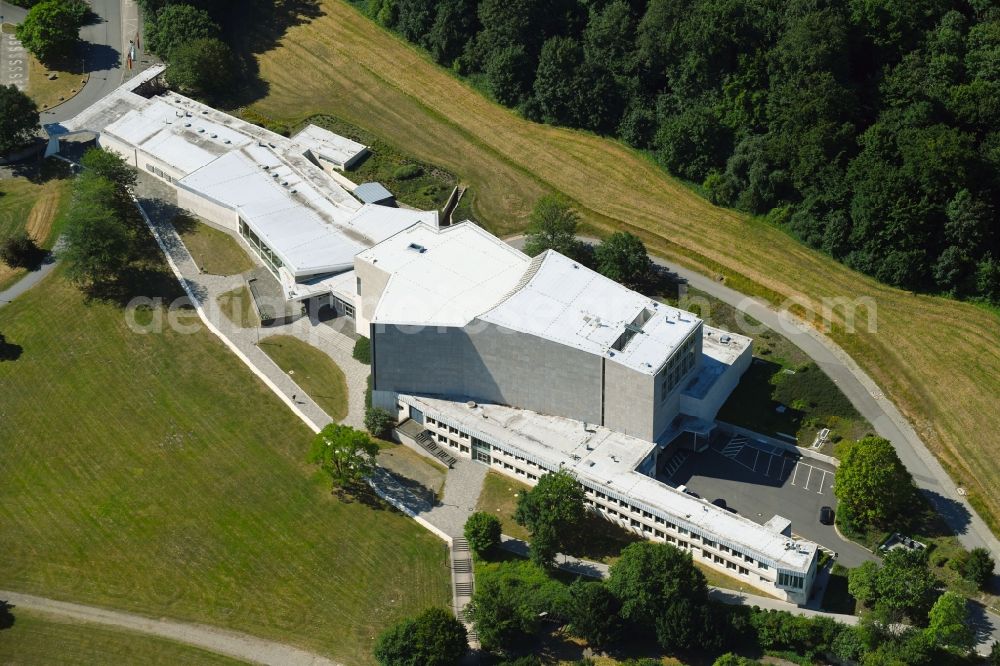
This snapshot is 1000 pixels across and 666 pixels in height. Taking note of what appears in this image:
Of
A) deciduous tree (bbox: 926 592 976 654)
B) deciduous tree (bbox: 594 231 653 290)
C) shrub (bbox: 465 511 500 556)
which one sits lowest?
shrub (bbox: 465 511 500 556)

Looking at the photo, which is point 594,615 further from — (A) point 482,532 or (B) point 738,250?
(B) point 738,250

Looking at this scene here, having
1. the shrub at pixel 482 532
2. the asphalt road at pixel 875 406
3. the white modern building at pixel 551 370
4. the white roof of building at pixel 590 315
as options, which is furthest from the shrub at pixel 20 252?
the asphalt road at pixel 875 406

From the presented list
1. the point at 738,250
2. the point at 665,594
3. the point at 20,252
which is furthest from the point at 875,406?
the point at 20,252

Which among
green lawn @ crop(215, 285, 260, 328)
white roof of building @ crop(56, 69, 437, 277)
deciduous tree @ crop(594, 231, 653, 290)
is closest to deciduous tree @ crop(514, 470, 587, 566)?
deciduous tree @ crop(594, 231, 653, 290)

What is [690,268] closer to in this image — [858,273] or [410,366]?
[858,273]

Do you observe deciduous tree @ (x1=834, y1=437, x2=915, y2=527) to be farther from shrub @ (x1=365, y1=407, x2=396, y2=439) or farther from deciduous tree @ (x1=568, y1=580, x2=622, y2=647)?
shrub @ (x1=365, y1=407, x2=396, y2=439)

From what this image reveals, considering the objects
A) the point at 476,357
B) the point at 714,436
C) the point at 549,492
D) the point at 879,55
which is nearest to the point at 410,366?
the point at 476,357

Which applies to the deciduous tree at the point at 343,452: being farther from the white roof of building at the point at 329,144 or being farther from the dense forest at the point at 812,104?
the dense forest at the point at 812,104
